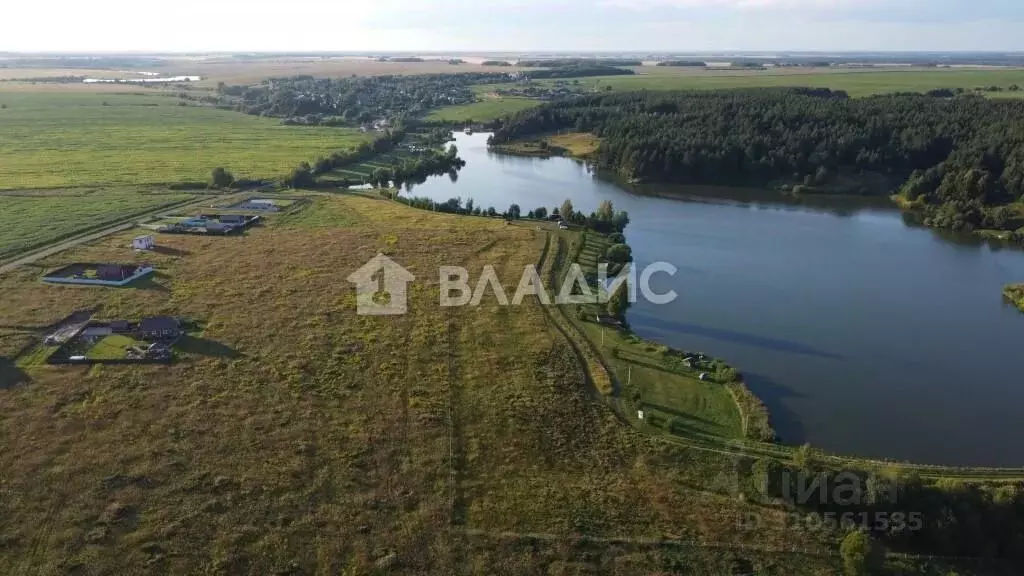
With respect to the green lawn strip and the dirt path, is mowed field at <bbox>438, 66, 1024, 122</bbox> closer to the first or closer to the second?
the dirt path

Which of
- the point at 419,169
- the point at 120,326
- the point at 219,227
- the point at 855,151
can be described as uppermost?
the point at 855,151

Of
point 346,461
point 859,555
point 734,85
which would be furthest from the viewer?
point 734,85

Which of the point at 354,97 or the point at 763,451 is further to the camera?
the point at 354,97

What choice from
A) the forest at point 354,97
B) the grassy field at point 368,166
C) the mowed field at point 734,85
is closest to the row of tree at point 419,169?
the grassy field at point 368,166

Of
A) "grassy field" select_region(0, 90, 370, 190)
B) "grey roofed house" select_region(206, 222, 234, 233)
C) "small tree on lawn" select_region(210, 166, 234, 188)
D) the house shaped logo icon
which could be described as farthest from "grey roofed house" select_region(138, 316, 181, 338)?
"grassy field" select_region(0, 90, 370, 190)

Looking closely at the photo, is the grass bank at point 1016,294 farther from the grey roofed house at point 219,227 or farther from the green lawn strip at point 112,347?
the grey roofed house at point 219,227

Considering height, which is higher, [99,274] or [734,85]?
[734,85]

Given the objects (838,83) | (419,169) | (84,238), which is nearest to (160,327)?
(84,238)

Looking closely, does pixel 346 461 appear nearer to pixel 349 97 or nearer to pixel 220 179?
pixel 220 179
